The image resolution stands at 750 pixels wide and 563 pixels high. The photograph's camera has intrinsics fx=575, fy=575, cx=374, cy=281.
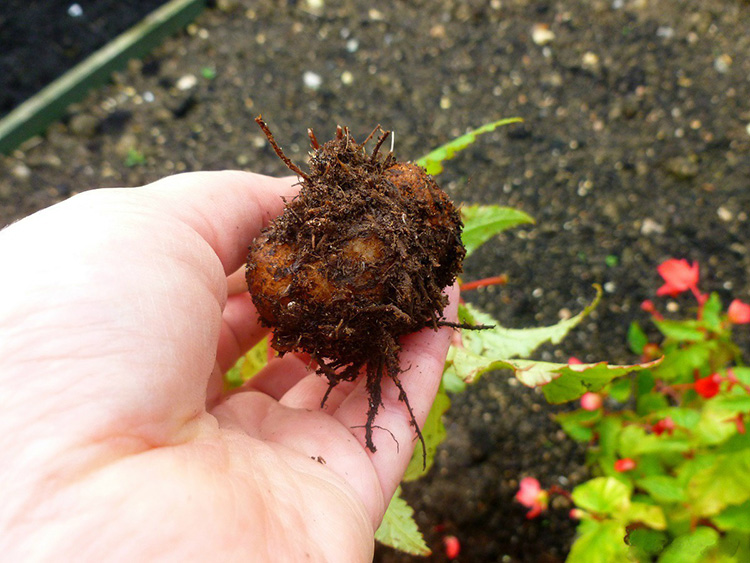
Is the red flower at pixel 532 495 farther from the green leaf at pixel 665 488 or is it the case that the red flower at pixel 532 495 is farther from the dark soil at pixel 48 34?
the dark soil at pixel 48 34

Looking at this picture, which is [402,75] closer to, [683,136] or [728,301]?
[683,136]

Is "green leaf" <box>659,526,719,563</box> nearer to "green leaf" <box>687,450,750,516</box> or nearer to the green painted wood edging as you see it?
"green leaf" <box>687,450,750,516</box>

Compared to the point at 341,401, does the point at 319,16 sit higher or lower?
higher

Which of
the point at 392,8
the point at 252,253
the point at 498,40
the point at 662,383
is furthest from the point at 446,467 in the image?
the point at 392,8

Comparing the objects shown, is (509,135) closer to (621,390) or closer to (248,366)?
(621,390)

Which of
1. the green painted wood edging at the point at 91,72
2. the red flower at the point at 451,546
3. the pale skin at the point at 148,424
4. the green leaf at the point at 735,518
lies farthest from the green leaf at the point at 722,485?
the green painted wood edging at the point at 91,72

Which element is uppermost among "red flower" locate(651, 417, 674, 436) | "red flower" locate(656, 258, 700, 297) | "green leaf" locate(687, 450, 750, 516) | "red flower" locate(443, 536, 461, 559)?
"red flower" locate(656, 258, 700, 297)

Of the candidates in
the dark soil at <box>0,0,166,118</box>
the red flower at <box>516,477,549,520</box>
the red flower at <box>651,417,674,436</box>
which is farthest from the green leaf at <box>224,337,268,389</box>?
the dark soil at <box>0,0,166,118</box>
